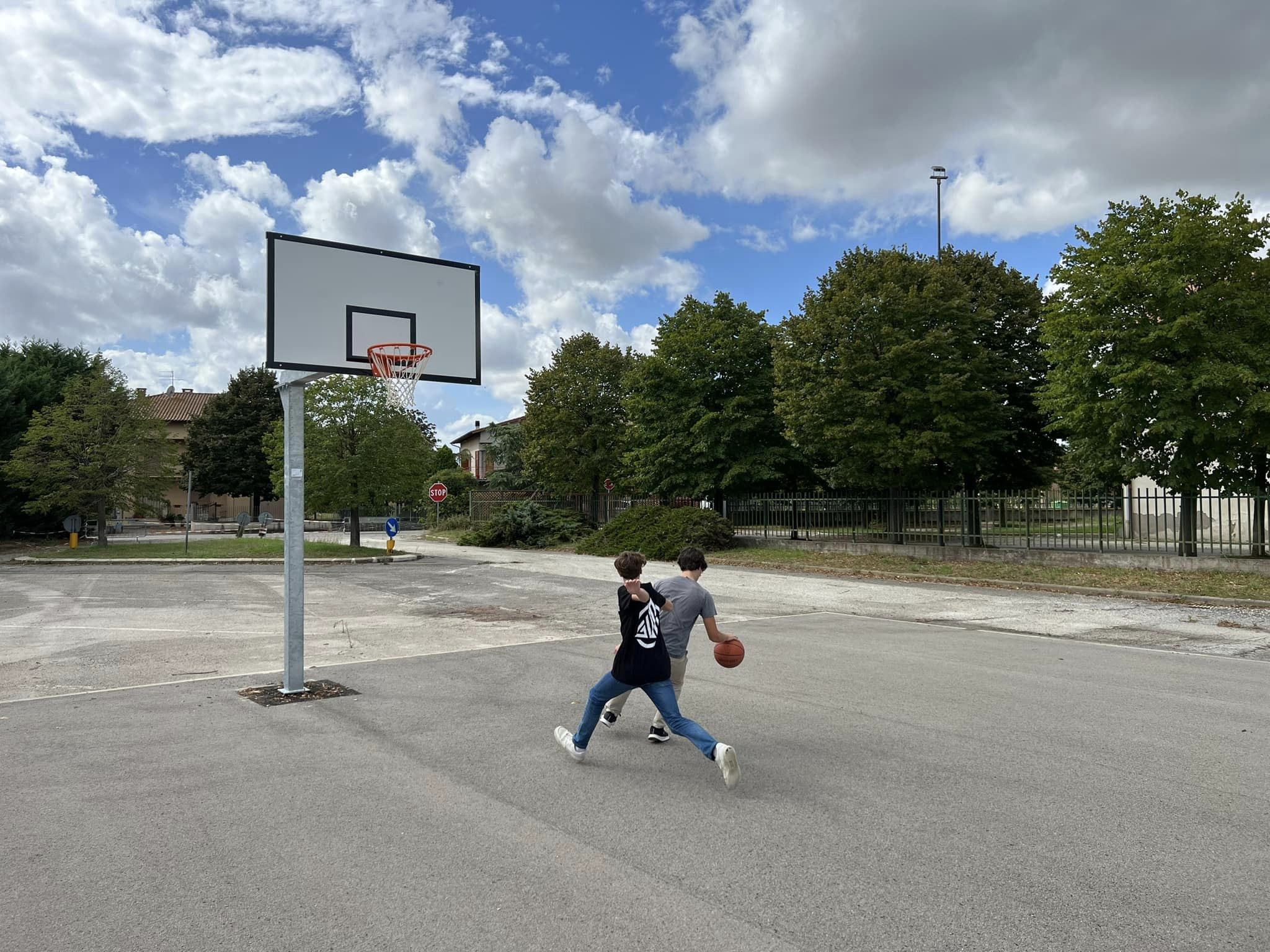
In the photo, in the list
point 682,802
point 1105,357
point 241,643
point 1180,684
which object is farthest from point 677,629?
point 1105,357

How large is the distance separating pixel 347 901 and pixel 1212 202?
2245 cm

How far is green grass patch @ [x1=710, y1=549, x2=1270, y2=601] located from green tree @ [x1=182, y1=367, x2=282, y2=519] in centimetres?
4595

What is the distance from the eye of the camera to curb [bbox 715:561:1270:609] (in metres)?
15.8

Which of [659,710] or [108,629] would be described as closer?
[659,710]

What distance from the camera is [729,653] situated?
585cm

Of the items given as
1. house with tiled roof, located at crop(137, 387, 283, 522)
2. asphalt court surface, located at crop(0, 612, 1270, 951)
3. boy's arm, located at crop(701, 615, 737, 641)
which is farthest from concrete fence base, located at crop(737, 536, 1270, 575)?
house with tiled roof, located at crop(137, 387, 283, 522)

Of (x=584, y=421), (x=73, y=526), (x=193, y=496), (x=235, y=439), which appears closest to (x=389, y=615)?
(x=73, y=526)

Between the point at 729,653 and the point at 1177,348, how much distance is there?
57.4ft

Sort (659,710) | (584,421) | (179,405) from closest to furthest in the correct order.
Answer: (659,710)
(584,421)
(179,405)

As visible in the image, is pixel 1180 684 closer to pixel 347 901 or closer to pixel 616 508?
pixel 347 901

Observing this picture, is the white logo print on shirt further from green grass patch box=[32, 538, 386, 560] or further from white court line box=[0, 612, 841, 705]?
green grass patch box=[32, 538, 386, 560]

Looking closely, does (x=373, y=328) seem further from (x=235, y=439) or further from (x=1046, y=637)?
(x=235, y=439)

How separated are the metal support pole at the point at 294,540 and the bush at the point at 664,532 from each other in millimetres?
20069

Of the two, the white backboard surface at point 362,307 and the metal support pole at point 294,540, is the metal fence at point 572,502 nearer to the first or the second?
the white backboard surface at point 362,307
